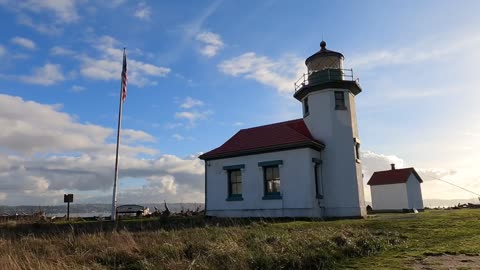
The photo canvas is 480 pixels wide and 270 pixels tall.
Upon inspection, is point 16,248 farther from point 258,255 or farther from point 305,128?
point 305,128

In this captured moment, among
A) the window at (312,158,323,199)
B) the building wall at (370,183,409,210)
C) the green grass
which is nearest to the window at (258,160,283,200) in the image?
the window at (312,158,323,199)

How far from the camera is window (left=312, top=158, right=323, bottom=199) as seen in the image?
21731 mm

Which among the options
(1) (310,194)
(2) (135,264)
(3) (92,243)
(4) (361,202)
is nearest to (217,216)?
(1) (310,194)

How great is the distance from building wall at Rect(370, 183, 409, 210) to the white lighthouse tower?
1385 cm

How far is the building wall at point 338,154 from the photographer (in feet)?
72.2

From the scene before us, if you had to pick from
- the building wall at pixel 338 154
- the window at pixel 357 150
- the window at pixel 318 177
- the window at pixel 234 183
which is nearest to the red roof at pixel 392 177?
the window at pixel 357 150

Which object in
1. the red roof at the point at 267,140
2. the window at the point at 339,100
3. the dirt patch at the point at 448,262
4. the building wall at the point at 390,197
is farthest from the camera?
the building wall at the point at 390,197

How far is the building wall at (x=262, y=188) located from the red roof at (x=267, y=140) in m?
Result: 0.40

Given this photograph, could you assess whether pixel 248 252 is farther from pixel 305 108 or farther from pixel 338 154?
pixel 305 108

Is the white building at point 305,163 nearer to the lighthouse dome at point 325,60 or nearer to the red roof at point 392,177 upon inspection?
the lighthouse dome at point 325,60

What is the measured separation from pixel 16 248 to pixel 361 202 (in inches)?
678

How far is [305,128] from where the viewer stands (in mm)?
23969

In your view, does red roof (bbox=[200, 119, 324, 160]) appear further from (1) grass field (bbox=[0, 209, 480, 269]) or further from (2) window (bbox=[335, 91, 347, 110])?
(1) grass field (bbox=[0, 209, 480, 269])

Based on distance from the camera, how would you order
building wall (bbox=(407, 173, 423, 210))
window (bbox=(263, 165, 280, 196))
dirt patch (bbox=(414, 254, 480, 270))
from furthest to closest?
building wall (bbox=(407, 173, 423, 210)), window (bbox=(263, 165, 280, 196)), dirt patch (bbox=(414, 254, 480, 270))
